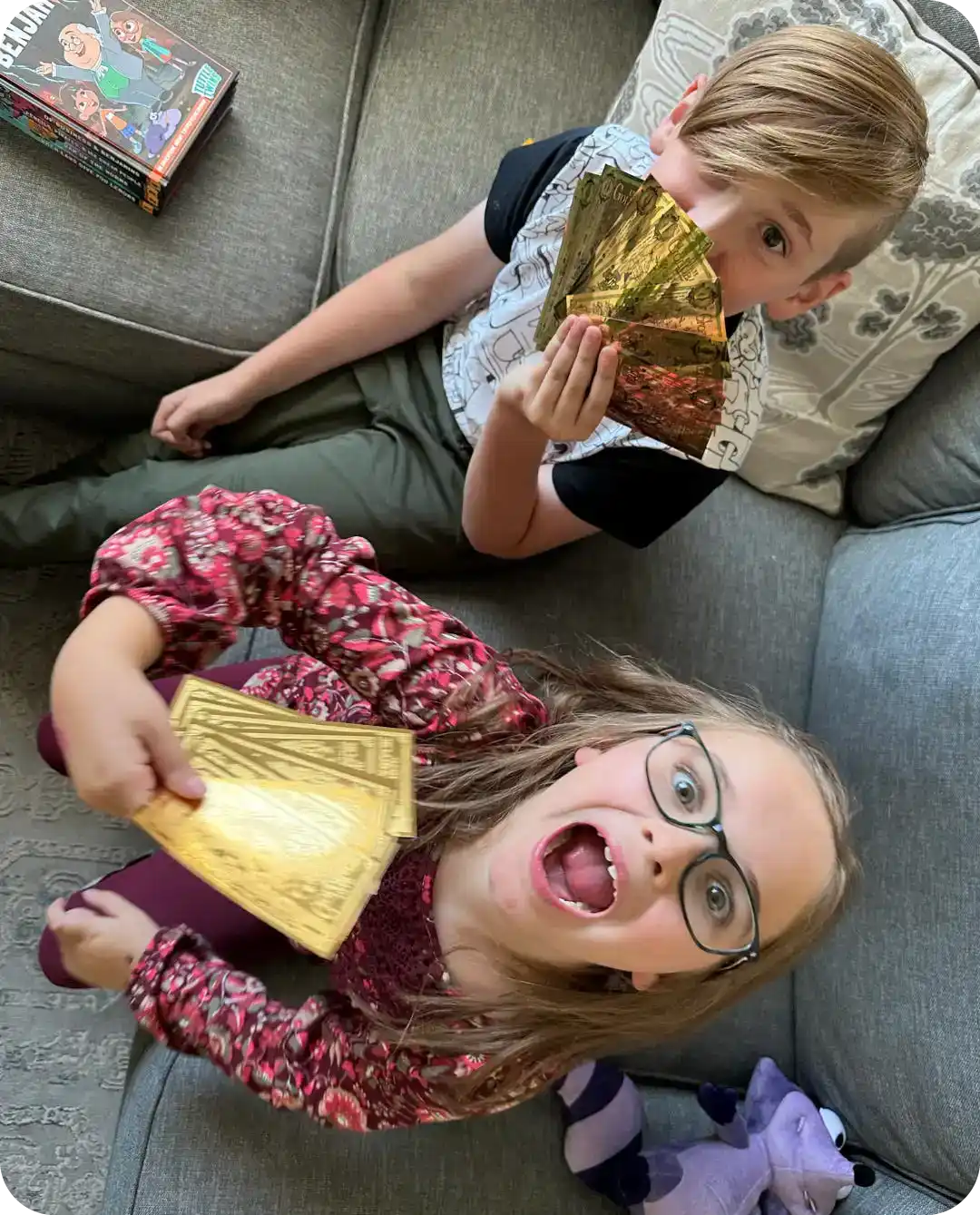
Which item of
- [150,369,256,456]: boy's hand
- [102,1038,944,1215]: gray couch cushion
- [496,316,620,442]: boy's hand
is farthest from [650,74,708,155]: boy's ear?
[102,1038,944,1215]: gray couch cushion

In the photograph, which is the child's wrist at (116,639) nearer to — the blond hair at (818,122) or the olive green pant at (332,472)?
the olive green pant at (332,472)

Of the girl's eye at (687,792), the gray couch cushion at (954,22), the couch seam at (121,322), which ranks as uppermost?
the gray couch cushion at (954,22)

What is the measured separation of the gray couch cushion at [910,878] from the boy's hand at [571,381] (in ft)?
1.94

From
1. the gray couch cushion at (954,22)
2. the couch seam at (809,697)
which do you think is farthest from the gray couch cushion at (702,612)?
the gray couch cushion at (954,22)

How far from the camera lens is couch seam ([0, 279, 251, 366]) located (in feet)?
3.86

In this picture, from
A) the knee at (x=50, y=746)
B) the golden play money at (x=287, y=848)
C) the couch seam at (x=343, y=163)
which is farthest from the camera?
the couch seam at (x=343, y=163)

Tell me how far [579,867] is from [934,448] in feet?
2.89

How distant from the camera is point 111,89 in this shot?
1164 mm

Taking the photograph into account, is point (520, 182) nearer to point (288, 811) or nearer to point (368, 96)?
point (368, 96)

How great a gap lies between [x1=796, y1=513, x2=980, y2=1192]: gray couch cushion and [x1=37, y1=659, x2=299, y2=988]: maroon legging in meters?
0.77

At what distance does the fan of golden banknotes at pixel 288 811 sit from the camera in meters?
0.77

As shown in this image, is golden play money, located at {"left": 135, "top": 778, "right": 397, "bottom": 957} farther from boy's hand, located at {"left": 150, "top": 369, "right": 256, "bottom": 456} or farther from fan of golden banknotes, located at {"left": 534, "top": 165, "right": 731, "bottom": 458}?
boy's hand, located at {"left": 150, "top": 369, "right": 256, "bottom": 456}

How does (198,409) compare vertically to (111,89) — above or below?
below

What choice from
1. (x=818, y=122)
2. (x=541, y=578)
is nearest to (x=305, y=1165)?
(x=541, y=578)
